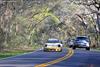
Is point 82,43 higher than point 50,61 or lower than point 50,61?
higher

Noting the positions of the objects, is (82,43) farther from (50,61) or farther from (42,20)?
(50,61)

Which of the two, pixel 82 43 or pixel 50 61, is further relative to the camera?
pixel 82 43

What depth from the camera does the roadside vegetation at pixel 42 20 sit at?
5729 cm

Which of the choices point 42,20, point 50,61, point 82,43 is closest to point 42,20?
point 42,20

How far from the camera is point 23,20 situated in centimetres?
6706

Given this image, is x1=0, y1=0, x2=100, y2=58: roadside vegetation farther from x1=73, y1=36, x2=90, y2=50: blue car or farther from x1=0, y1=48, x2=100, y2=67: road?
x1=0, y1=48, x2=100, y2=67: road

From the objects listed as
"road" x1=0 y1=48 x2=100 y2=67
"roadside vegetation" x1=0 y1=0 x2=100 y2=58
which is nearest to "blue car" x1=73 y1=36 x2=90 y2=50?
"roadside vegetation" x1=0 y1=0 x2=100 y2=58

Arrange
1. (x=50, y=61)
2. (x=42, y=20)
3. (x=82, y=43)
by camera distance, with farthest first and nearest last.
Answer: (x=42, y=20) → (x=82, y=43) → (x=50, y=61)

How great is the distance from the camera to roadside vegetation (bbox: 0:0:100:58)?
188 feet

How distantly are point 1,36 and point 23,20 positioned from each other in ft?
41.2

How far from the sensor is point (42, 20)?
267 feet

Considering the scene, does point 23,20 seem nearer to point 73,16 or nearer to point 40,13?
point 40,13

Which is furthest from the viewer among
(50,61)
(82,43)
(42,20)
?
(42,20)

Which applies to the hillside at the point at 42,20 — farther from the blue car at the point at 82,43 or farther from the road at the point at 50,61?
the road at the point at 50,61
